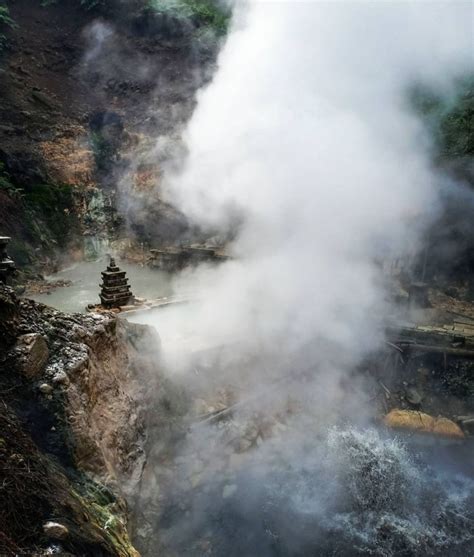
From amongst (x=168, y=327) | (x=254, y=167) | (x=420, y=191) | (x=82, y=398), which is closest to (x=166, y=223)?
(x=254, y=167)

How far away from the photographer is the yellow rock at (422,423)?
25.0 ft

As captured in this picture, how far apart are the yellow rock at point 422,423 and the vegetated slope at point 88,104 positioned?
9802mm

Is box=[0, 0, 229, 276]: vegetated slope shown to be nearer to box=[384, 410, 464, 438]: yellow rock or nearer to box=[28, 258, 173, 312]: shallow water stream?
box=[28, 258, 173, 312]: shallow water stream

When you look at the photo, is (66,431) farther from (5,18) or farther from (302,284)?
(5,18)

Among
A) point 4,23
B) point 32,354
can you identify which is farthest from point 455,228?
point 4,23

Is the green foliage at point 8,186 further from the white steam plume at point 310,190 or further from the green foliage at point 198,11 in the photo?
the green foliage at point 198,11

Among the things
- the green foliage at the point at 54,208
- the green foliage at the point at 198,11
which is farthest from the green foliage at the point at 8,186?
the green foliage at the point at 198,11

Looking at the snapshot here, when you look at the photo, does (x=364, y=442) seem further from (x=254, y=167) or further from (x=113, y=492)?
(x=254, y=167)

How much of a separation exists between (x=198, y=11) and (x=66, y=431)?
22044 mm

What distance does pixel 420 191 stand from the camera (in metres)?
11.3

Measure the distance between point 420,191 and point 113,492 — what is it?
10.3 metres

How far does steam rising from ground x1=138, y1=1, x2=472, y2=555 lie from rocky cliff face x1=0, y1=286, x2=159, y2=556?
134 centimetres

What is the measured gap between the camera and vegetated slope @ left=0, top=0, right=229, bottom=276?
13898mm

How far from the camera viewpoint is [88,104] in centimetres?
1873
